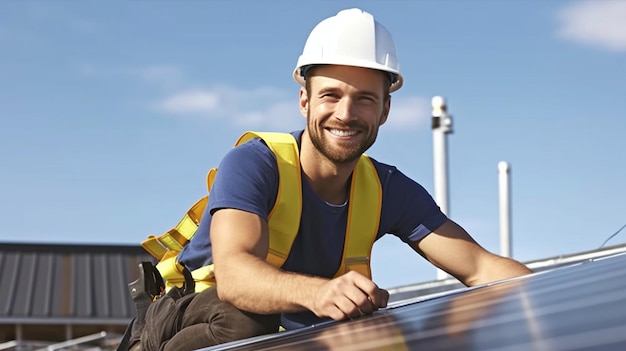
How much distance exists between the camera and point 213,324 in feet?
12.7

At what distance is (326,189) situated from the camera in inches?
169

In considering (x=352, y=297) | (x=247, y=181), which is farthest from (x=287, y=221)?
(x=352, y=297)

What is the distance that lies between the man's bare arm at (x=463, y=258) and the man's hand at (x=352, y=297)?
1475mm

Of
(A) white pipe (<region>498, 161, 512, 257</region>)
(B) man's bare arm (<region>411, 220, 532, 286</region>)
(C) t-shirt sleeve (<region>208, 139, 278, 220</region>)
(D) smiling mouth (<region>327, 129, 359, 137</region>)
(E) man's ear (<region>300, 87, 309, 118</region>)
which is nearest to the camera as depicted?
(C) t-shirt sleeve (<region>208, 139, 278, 220</region>)

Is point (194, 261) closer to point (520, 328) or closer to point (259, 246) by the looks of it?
point (259, 246)

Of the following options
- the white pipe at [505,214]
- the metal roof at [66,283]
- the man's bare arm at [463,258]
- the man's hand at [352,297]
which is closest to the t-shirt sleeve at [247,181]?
the man's bare arm at [463,258]

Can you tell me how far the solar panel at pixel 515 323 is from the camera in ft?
4.60

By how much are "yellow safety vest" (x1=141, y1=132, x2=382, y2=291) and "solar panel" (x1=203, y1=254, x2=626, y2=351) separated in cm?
139

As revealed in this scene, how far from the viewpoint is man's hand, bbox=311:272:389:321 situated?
285 centimetres

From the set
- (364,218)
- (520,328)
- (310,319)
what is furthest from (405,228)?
(520,328)

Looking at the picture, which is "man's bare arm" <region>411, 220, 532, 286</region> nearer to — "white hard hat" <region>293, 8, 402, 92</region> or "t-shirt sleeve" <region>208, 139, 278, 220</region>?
"white hard hat" <region>293, 8, 402, 92</region>

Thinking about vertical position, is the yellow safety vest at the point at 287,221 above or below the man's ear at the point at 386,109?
below

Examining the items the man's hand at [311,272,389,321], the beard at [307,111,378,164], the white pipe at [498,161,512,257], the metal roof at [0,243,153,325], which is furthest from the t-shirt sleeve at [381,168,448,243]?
the metal roof at [0,243,153,325]

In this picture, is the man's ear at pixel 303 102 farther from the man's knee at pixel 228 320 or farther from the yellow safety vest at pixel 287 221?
the man's knee at pixel 228 320
